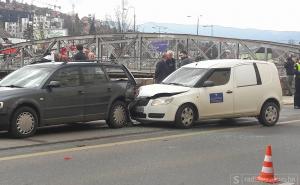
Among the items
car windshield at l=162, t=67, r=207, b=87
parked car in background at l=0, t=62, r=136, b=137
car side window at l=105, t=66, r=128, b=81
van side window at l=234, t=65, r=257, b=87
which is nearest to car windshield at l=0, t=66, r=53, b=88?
parked car in background at l=0, t=62, r=136, b=137

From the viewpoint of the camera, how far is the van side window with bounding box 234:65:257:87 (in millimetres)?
13789

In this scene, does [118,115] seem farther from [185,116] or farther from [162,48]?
[162,48]

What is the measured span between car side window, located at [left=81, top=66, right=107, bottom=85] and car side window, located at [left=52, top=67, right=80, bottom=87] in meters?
0.18

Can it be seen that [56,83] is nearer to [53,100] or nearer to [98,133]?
[53,100]

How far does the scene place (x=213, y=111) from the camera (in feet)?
Result: 43.9

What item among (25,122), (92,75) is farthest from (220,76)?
(25,122)

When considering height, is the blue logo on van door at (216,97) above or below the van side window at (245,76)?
below

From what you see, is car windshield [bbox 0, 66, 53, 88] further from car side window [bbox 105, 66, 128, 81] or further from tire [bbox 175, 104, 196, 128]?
tire [bbox 175, 104, 196, 128]

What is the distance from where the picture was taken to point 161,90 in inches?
516

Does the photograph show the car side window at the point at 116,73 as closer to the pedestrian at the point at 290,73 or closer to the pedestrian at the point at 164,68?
the pedestrian at the point at 164,68

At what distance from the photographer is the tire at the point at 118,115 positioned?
12.9 metres

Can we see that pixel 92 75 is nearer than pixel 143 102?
Yes

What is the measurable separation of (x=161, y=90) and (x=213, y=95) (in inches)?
49.4

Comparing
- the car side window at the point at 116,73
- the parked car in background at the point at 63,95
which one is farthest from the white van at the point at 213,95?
the parked car in background at the point at 63,95
